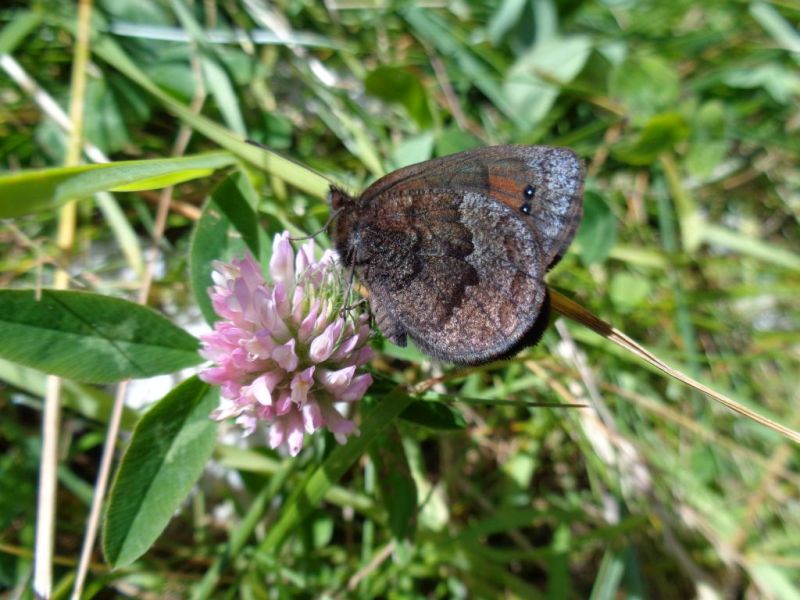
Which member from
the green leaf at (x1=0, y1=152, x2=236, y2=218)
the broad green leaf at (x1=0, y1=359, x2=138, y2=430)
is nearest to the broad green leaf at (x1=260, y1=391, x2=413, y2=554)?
the broad green leaf at (x1=0, y1=359, x2=138, y2=430)

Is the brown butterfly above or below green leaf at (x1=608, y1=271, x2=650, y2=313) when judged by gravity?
above

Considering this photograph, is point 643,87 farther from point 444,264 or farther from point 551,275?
point 444,264

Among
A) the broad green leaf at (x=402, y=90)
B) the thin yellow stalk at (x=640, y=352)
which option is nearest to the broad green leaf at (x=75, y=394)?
the thin yellow stalk at (x=640, y=352)

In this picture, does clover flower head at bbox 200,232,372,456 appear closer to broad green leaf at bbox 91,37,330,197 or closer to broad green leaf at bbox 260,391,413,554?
broad green leaf at bbox 260,391,413,554

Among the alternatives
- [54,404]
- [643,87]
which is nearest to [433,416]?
[54,404]

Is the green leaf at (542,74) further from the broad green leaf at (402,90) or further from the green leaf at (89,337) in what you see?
the green leaf at (89,337)
